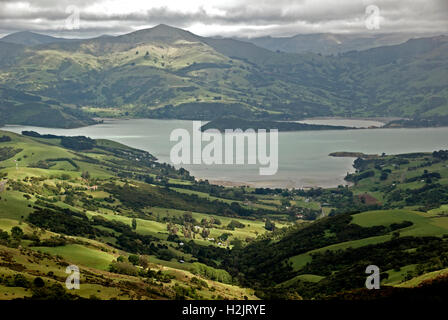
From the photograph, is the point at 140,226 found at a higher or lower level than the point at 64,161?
lower

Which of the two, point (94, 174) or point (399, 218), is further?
point (94, 174)

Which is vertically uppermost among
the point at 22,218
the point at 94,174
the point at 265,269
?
the point at 94,174

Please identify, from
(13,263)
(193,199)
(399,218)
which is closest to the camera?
(13,263)

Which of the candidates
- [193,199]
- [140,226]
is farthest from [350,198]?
[140,226]
